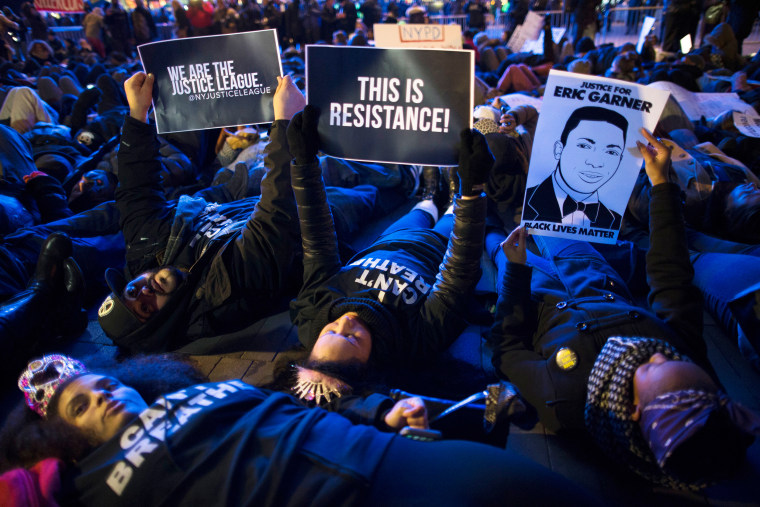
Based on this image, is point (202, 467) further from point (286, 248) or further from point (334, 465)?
point (286, 248)

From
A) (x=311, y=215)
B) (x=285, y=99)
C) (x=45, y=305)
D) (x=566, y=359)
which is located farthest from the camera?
(x=45, y=305)

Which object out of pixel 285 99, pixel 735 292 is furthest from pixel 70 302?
pixel 735 292

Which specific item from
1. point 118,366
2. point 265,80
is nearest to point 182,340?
point 118,366

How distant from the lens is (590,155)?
6.51 ft

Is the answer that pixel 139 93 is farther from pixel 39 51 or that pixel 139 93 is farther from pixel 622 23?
pixel 622 23

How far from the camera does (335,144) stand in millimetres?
2053

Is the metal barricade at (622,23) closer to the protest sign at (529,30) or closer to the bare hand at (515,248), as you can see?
the protest sign at (529,30)

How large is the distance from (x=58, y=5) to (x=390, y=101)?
11.4 m

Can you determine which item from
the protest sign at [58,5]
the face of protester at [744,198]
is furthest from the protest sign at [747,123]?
the protest sign at [58,5]

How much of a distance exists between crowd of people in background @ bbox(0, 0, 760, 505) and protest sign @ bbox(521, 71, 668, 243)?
127 mm

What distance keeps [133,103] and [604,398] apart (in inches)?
112

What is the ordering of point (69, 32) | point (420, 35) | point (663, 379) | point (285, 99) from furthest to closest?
point (69, 32) → point (420, 35) → point (285, 99) → point (663, 379)

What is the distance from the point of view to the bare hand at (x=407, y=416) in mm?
1493

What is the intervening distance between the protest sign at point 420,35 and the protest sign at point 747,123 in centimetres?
265
